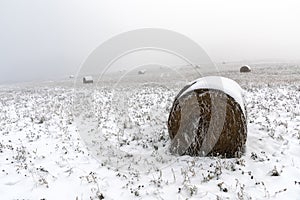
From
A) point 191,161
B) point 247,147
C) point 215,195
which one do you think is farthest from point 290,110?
point 215,195

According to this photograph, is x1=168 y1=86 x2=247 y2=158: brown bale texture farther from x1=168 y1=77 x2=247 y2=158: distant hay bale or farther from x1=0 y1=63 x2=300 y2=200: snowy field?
x1=0 y1=63 x2=300 y2=200: snowy field

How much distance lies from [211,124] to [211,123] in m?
0.03

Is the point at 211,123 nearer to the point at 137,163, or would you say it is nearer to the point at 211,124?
the point at 211,124

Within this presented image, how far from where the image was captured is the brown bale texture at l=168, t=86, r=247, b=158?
23.0 ft

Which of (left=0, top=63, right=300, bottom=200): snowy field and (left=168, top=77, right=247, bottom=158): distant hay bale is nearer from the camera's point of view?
(left=0, top=63, right=300, bottom=200): snowy field

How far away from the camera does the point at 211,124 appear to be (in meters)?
7.04

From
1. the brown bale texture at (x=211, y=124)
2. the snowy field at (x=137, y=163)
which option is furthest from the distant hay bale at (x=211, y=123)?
the snowy field at (x=137, y=163)

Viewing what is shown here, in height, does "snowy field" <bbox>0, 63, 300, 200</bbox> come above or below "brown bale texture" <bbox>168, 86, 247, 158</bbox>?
below

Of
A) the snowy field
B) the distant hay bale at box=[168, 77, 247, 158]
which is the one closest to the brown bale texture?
the distant hay bale at box=[168, 77, 247, 158]

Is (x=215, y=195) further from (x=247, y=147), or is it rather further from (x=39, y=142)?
(x=39, y=142)

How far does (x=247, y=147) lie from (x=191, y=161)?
1738mm

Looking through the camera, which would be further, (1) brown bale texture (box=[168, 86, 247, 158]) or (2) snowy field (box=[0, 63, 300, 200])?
(1) brown bale texture (box=[168, 86, 247, 158])

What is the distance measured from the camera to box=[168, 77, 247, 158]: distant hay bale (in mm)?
7008

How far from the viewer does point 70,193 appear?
5891 millimetres
